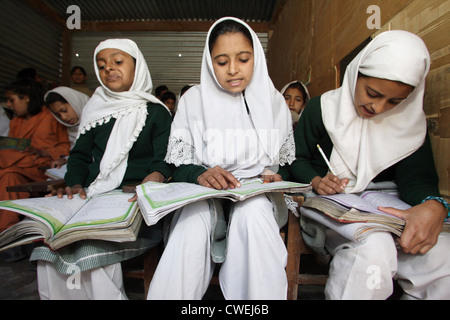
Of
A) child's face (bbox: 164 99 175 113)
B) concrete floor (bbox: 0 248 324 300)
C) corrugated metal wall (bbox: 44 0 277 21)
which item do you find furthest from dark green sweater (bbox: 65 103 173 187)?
corrugated metal wall (bbox: 44 0 277 21)

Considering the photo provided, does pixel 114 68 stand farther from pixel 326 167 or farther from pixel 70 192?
pixel 326 167

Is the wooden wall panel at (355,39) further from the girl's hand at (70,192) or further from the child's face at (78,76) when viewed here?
the child's face at (78,76)

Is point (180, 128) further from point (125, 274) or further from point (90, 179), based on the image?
point (125, 274)

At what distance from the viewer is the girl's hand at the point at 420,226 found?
0.87 m

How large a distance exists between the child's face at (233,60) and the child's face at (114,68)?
0.62m

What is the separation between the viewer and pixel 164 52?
19.3 feet

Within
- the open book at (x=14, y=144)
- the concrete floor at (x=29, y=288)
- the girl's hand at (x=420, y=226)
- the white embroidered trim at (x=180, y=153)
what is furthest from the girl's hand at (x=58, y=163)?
the girl's hand at (x=420, y=226)

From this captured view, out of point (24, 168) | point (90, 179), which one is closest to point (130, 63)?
point (90, 179)

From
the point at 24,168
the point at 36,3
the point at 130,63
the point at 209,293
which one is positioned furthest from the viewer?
the point at 36,3

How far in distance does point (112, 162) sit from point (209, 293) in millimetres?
933

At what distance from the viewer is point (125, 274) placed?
3.76 feet

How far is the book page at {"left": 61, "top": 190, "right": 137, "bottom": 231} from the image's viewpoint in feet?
2.97

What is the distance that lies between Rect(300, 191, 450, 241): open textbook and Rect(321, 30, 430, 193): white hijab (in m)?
0.23

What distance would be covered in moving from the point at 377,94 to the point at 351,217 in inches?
23.7
